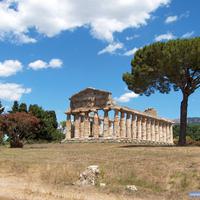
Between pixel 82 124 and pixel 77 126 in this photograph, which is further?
pixel 82 124

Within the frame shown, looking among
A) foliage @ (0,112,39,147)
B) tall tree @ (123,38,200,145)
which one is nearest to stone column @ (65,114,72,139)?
foliage @ (0,112,39,147)

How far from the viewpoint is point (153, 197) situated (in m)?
18.1

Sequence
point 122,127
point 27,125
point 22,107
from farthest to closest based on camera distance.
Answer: point 22,107 < point 122,127 < point 27,125

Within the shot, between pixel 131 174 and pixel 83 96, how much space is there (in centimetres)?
4757

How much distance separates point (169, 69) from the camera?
42.2m

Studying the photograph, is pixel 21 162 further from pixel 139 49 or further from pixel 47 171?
pixel 139 49

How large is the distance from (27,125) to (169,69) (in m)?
20.4

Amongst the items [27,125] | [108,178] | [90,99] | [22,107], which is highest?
[90,99]

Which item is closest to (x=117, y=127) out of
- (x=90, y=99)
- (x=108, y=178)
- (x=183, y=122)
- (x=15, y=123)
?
(x=90, y=99)

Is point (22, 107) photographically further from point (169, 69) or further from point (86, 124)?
point (169, 69)

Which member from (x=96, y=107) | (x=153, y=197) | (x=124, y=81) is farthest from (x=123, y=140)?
(x=153, y=197)

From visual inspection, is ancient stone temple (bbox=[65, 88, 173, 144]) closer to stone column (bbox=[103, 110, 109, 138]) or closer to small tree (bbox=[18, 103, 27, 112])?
stone column (bbox=[103, 110, 109, 138])

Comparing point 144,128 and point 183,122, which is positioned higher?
point 144,128

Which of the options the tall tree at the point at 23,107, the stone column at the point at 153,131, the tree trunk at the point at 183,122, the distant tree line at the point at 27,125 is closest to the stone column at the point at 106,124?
the distant tree line at the point at 27,125
